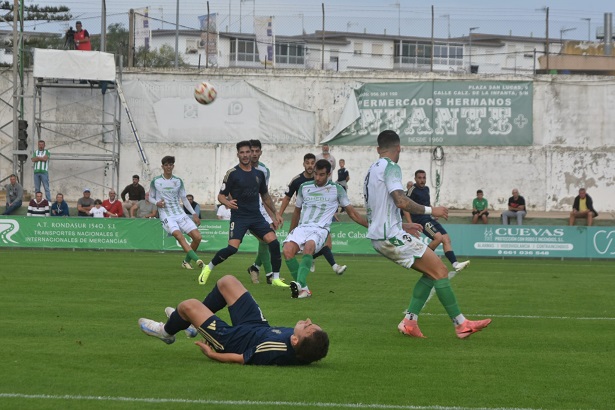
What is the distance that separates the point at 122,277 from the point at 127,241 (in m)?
11.0

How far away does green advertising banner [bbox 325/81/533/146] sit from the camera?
133 feet

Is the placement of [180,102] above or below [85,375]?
above

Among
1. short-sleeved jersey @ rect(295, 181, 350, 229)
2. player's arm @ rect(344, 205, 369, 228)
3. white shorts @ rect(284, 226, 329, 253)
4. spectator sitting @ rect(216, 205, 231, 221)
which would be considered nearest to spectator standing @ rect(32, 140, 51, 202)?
spectator sitting @ rect(216, 205, 231, 221)

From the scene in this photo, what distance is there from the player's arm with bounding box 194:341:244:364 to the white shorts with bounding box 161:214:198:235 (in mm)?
12498

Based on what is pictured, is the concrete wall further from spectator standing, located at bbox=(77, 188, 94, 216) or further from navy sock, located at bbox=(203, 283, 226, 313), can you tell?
navy sock, located at bbox=(203, 283, 226, 313)

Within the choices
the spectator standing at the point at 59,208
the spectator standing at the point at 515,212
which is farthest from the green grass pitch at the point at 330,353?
the spectator standing at the point at 515,212

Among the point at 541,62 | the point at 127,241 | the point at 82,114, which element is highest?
the point at 541,62

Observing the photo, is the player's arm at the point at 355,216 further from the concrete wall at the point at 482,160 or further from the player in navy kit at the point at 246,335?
the concrete wall at the point at 482,160

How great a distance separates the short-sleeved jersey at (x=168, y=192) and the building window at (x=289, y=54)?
2637cm

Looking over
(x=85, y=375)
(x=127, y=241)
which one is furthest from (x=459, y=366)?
(x=127, y=241)

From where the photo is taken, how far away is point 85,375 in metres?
8.07

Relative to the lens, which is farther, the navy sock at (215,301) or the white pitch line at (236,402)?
the navy sock at (215,301)

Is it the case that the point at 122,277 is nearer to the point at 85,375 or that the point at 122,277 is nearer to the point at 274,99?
the point at 85,375

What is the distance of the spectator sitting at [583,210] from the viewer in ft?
107
